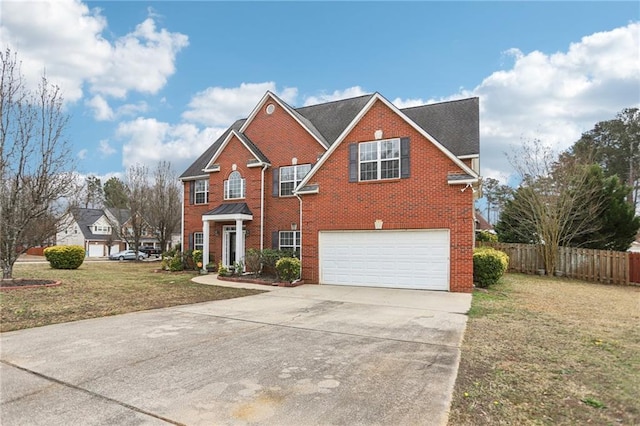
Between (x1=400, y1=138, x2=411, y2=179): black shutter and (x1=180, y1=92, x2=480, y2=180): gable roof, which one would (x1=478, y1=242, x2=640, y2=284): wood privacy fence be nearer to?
(x1=180, y1=92, x2=480, y2=180): gable roof

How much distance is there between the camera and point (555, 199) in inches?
736

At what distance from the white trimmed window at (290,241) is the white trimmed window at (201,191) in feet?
19.4

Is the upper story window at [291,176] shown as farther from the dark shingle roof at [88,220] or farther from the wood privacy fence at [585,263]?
the dark shingle roof at [88,220]

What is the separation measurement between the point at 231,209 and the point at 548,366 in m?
15.4

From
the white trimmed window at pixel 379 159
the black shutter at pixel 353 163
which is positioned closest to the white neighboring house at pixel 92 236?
the black shutter at pixel 353 163

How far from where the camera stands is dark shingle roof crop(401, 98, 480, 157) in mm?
15922

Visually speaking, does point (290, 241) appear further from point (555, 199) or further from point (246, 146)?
point (555, 199)

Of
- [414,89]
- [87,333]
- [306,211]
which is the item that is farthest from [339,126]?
[87,333]

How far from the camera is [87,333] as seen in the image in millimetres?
6852

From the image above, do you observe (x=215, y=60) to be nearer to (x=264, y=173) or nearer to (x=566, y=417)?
(x=264, y=173)

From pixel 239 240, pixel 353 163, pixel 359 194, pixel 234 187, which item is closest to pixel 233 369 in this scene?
pixel 359 194

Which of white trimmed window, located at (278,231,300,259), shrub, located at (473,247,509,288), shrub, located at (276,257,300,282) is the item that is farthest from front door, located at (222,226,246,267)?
shrub, located at (473,247,509,288)

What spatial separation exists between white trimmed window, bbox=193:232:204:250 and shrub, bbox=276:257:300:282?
827 cm

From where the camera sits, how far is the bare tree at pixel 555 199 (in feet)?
60.1
